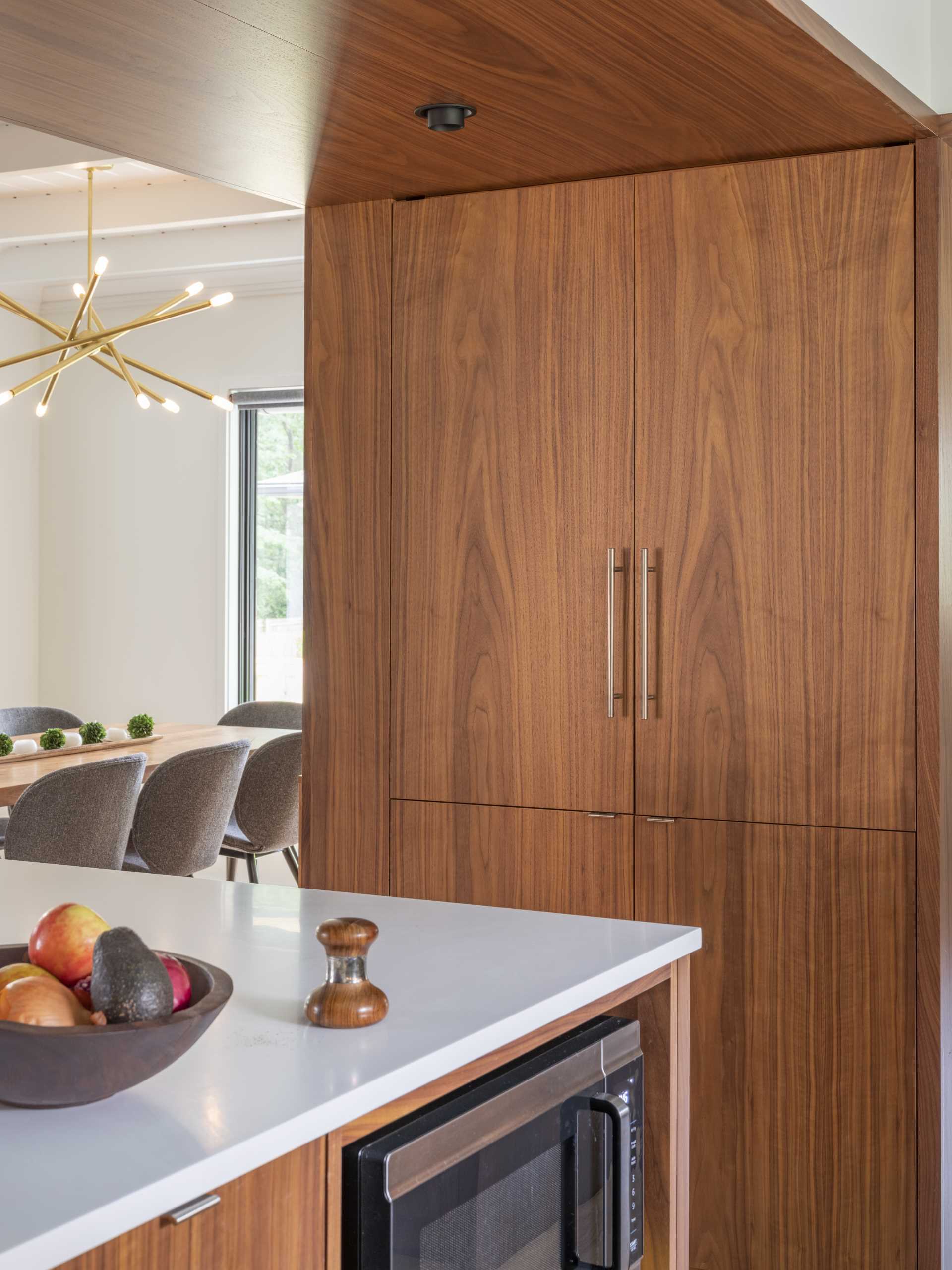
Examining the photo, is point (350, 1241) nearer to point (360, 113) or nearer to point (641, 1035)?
point (641, 1035)

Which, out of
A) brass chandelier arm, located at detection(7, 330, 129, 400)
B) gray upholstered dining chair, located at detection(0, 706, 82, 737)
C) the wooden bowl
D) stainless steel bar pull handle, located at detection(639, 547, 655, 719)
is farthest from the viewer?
gray upholstered dining chair, located at detection(0, 706, 82, 737)

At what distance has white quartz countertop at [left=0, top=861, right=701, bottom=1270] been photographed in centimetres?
90

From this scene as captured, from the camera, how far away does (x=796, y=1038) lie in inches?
90.8

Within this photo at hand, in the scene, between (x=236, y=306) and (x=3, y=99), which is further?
(x=236, y=306)

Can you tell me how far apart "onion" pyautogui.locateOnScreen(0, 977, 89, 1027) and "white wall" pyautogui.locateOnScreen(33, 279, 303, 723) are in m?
5.07

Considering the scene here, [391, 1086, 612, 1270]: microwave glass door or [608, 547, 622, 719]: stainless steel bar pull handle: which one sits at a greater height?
[608, 547, 622, 719]: stainless steel bar pull handle

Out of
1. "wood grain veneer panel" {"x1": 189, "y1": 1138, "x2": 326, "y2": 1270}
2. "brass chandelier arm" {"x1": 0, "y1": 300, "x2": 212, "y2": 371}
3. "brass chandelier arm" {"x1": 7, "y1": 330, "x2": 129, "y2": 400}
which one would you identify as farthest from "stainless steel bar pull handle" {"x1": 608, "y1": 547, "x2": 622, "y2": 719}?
"brass chandelier arm" {"x1": 7, "y1": 330, "x2": 129, "y2": 400}

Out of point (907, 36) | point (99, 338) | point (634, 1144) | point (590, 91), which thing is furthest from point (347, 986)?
point (99, 338)

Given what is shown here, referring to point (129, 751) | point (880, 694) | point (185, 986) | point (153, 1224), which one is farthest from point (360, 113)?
point (129, 751)

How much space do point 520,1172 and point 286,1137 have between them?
38 cm

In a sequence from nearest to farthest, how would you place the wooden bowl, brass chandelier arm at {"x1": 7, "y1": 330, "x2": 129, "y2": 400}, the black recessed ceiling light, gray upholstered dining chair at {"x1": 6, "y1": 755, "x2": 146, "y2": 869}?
the wooden bowl, the black recessed ceiling light, gray upholstered dining chair at {"x1": 6, "y1": 755, "x2": 146, "y2": 869}, brass chandelier arm at {"x1": 7, "y1": 330, "x2": 129, "y2": 400}

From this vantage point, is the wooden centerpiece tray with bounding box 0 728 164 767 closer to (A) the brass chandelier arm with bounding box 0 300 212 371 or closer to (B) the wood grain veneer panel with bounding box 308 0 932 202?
(A) the brass chandelier arm with bounding box 0 300 212 371

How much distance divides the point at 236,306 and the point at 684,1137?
505 centimetres

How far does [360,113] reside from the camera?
7.01 feet
